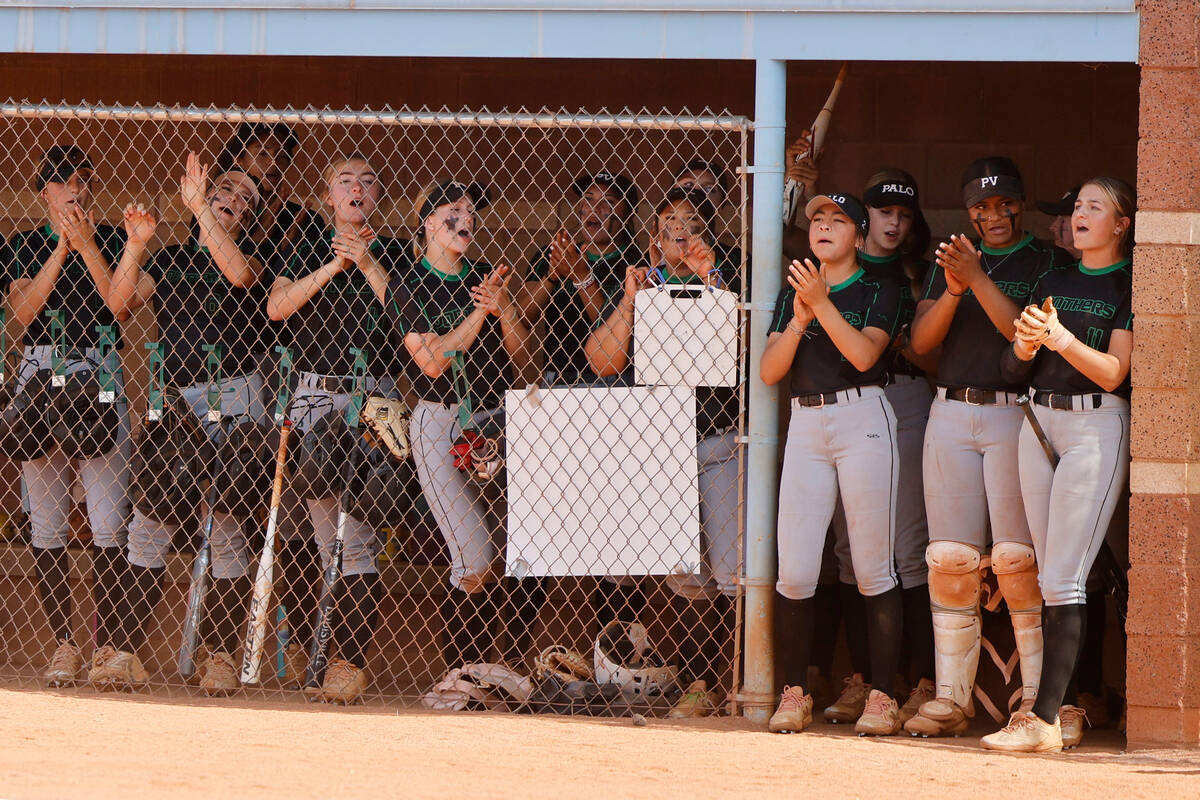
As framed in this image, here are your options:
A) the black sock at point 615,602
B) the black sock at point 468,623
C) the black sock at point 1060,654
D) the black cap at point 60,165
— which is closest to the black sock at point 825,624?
the black sock at point 615,602

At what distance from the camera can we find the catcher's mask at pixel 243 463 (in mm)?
5543

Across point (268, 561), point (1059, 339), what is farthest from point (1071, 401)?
point (268, 561)

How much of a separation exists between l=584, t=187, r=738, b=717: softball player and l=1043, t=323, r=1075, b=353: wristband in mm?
1210

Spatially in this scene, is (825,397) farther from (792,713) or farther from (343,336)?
(343,336)

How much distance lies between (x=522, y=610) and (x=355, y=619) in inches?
26.1

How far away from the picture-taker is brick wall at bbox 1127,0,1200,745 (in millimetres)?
4676

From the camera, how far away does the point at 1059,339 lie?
177 inches

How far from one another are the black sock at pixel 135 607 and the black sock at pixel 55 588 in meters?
0.28

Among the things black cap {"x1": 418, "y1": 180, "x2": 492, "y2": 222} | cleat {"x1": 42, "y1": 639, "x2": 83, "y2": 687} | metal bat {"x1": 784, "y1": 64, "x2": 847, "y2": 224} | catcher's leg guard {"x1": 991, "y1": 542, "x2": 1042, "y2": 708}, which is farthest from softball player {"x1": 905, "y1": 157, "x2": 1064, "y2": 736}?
cleat {"x1": 42, "y1": 639, "x2": 83, "y2": 687}

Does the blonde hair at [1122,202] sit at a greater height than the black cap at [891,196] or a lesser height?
lesser

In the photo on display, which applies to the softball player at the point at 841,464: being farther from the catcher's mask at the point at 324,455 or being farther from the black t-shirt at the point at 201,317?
the black t-shirt at the point at 201,317

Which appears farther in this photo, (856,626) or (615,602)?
(615,602)

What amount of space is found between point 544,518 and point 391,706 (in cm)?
98

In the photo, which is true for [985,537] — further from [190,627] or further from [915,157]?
[190,627]
